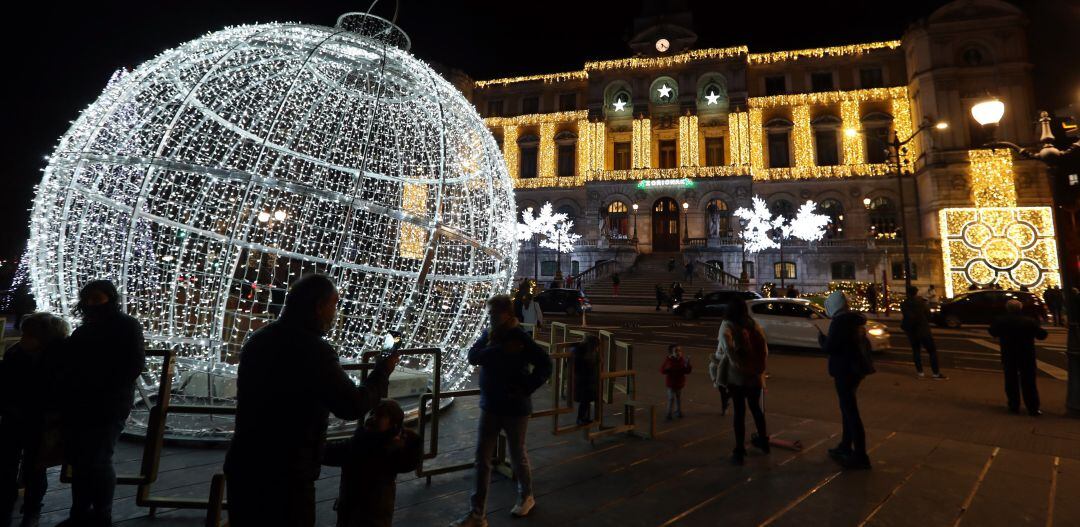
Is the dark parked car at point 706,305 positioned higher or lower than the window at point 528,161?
lower

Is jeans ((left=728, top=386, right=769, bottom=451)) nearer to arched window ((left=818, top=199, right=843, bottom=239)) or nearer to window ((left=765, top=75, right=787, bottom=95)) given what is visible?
arched window ((left=818, top=199, right=843, bottom=239))

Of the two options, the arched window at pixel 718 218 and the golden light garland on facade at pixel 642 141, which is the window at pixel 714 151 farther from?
the golden light garland on facade at pixel 642 141

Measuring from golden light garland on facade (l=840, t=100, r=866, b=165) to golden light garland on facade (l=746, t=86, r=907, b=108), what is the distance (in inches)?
20.4

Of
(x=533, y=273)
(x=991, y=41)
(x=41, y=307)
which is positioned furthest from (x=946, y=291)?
(x=41, y=307)

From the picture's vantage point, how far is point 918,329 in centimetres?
870

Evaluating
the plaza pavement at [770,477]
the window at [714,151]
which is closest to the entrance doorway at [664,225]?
the window at [714,151]

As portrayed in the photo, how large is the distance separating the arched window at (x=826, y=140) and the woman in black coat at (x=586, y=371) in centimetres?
3460

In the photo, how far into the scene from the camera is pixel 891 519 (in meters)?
3.31

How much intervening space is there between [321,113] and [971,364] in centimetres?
1331

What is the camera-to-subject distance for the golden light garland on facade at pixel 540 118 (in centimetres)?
3728

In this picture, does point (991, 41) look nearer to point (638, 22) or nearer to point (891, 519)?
point (638, 22)

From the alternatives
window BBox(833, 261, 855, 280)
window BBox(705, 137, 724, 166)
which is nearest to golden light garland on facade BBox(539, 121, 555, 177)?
window BBox(705, 137, 724, 166)

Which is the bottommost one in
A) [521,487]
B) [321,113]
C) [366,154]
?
[521,487]

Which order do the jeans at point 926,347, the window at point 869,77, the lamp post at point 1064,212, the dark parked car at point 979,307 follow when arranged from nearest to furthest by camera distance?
the lamp post at point 1064,212
the jeans at point 926,347
the dark parked car at point 979,307
the window at point 869,77
